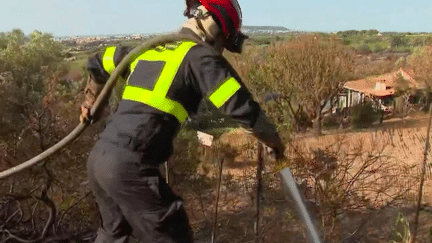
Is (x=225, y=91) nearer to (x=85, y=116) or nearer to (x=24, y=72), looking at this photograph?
(x=85, y=116)

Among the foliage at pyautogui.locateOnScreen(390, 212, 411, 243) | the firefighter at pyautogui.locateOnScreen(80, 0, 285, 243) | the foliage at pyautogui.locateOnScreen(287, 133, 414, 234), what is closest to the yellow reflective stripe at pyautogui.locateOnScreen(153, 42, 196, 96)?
the firefighter at pyautogui.locateOnScreen(80, 0, 285, 243)

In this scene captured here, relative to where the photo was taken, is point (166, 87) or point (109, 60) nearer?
point (166, 87)

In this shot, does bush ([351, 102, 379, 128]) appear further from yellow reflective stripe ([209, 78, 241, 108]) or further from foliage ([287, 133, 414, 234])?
yellow reflective stripe ([209, 78, 241, 108])

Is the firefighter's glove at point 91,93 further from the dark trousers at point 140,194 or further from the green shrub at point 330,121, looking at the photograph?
the green shrub at point 330,121

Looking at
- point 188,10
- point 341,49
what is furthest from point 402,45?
point 188,10

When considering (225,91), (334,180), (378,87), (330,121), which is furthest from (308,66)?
(225,91)

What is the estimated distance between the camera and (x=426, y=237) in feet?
24.4

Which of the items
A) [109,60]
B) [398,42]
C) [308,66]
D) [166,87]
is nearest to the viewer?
[166,87]

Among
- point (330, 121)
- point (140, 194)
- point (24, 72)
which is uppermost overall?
point (140, 194)

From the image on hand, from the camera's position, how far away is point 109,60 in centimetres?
180

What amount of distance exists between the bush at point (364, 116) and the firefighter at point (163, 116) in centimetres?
2077

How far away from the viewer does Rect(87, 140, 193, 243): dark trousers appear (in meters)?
1.52

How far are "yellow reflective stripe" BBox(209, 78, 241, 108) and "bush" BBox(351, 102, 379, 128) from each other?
20902 millimetres

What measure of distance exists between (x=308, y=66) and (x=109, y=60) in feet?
58.2
